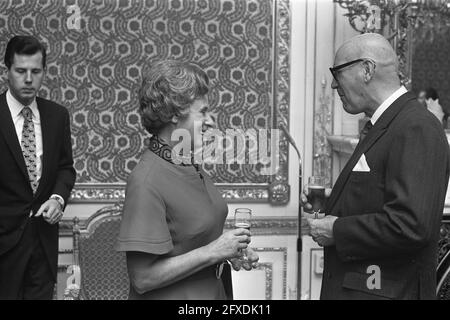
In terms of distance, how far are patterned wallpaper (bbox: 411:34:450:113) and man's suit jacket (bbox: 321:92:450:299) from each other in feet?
7.58

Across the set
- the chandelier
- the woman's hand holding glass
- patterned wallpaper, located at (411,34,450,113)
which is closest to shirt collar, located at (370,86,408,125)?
the woman's hand holding glass

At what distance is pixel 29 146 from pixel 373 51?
68.5 inches

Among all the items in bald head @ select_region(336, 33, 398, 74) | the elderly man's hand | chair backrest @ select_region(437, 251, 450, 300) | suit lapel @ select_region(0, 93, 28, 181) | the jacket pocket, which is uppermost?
bald head @ select_region(336, 33, 398, 74)

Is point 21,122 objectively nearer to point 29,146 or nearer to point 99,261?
point 29,146

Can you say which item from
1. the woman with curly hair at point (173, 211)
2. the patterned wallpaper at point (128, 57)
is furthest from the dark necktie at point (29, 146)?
the woman with curly hair at point (173, 211)

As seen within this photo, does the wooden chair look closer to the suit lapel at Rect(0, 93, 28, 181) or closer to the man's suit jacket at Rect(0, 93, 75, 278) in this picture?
the man's suit jacket at Rect(0, 93, 75, 278)

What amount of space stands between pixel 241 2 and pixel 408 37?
3.49ft

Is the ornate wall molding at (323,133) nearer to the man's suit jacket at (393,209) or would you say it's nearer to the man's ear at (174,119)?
the man's suit jacket at (393,209)

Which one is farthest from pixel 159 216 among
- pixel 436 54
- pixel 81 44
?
pixel 436 54

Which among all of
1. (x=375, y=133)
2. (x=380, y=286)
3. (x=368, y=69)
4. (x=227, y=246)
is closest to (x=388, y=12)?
(x=368, y=69)

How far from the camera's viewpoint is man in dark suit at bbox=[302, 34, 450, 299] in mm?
2166

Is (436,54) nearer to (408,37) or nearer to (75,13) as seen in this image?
(408,37)

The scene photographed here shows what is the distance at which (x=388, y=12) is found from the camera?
3.88 m

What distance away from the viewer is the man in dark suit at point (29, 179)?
10.5 ft
